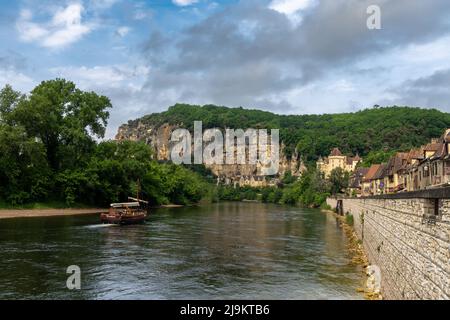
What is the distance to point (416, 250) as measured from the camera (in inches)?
524

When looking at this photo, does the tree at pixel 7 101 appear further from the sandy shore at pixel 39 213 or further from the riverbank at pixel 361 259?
the riverbank at pixel 361 259

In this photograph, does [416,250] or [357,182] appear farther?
[357,182]

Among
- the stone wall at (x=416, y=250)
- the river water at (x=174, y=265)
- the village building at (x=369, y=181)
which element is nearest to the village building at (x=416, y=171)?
the village building at (x=369, y=181)

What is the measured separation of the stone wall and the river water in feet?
10.3

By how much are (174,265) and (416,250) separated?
16.3 metres

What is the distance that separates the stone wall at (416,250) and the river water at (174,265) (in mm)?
3132

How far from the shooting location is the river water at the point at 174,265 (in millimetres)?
20359

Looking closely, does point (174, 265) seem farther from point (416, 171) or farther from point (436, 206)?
point (416, 171)

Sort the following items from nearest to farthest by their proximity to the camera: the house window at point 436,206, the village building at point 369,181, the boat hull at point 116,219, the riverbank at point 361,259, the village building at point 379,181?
the house window at point 436,206
the riverbank at point 361,259
the boat hull at point 116,219
the village building at point 379,181
the village building at point 369,181

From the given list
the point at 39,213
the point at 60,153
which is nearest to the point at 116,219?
the point at 39,213

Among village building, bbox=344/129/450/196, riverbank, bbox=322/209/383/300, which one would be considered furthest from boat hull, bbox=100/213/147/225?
village building, bbox=344/129/450/196
